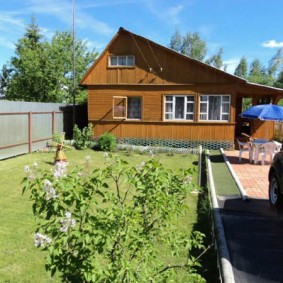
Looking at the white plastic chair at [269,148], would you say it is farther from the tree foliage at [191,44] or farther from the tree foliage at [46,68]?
the tree foliage at [191,44]

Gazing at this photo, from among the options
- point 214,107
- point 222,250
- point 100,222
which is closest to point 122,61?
point 214,107

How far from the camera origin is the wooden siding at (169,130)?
1678 centimetres

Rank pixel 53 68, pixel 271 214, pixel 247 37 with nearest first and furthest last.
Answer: pixel 271 214 < pixel 53 68 < pixel 247 37

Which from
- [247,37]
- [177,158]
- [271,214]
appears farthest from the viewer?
[247,37]

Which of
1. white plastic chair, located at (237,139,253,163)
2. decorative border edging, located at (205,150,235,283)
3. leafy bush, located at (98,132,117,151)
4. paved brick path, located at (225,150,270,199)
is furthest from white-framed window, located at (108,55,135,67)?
decorative border edging, located at (205,150,235,283)

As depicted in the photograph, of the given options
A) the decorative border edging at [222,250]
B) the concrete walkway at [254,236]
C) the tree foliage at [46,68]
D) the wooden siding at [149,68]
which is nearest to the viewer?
the decorative border edging at [222,250]

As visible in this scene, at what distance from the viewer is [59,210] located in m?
2.34

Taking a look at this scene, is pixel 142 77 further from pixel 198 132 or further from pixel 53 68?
pixel 53 68

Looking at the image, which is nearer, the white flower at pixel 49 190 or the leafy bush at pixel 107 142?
the white flower at pixel 49 190

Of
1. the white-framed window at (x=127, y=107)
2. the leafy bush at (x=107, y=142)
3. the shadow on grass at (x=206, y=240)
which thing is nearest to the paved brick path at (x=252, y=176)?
the shadow on grass at (x=206, y=240)

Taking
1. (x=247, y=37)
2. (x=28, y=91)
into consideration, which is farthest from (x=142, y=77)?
(x=247, y=37)

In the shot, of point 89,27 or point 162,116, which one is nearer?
point 162,116

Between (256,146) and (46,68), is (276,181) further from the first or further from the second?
(46,68)

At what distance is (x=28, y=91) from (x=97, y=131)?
1743 cm
